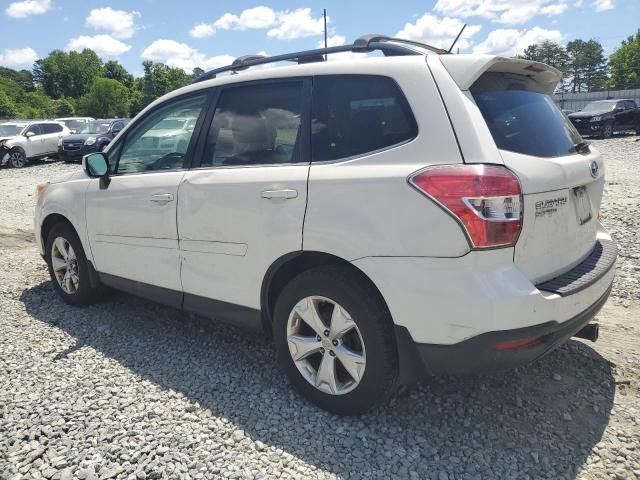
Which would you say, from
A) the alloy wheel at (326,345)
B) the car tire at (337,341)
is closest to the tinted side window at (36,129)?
the car tire at (337,341)

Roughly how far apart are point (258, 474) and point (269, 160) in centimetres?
170

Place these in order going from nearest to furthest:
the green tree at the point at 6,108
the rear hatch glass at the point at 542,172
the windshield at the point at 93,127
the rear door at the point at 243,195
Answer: the rear hatch glass at the point at 542,172, the rear door at the point at 243,195, the windshield at the point at 93,127, the green tree at the point at 6,108

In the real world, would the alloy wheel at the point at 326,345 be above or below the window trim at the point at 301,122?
below

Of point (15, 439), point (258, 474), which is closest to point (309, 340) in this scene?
point (258, 474)

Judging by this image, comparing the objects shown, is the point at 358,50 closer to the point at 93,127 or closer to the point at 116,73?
the point at 93,127

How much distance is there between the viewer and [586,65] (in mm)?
95938

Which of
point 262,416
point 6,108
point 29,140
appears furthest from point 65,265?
point 6,108

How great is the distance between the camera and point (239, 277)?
125 inches

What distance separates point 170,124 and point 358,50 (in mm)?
1538

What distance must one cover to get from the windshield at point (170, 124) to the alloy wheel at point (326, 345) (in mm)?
1706

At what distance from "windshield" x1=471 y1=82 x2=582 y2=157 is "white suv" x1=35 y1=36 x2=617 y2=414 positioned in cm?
1

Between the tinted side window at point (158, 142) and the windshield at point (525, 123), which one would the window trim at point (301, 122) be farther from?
the windshield at point (525, 123)

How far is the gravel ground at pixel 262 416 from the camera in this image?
2531 millimetres

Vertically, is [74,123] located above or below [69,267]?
above
